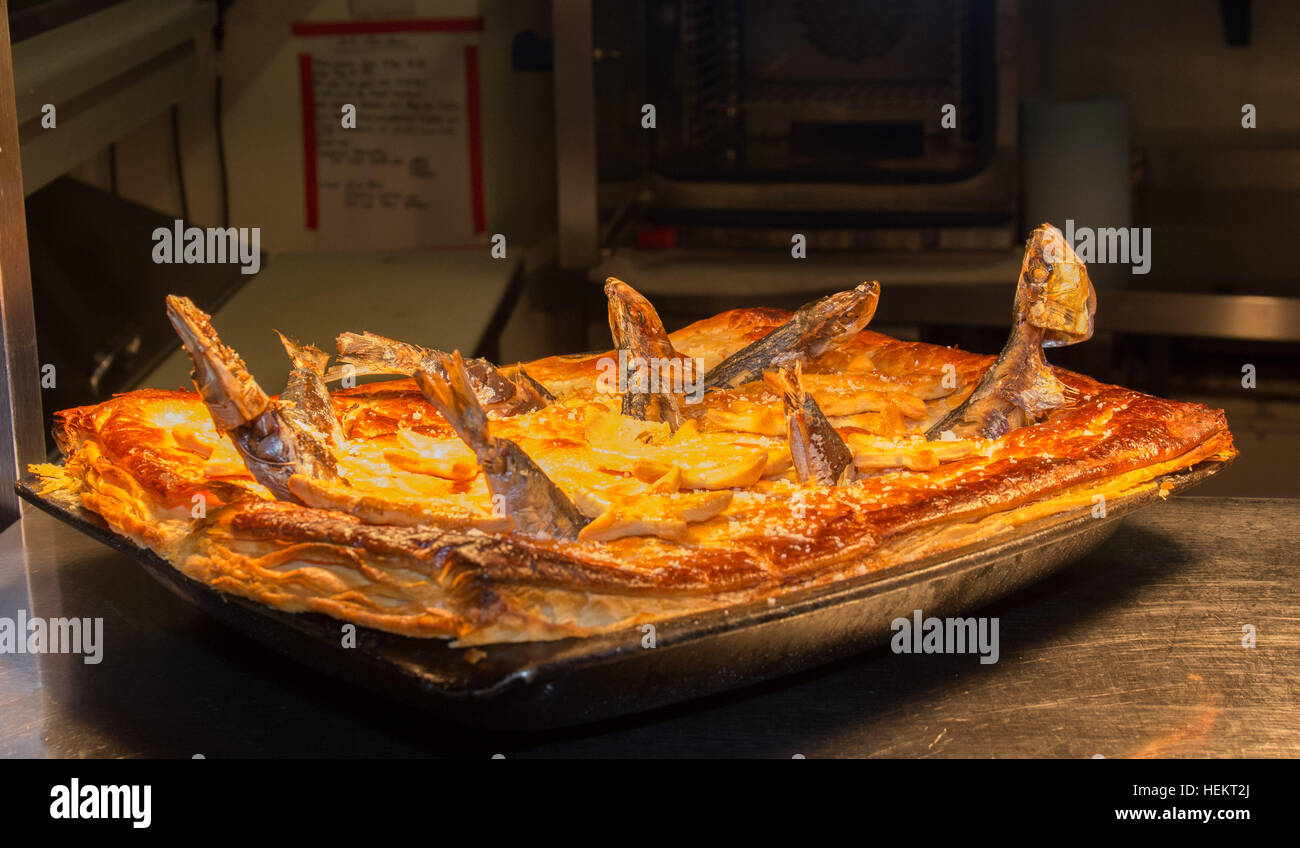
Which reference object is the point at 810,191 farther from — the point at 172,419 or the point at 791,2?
the point at 172,419

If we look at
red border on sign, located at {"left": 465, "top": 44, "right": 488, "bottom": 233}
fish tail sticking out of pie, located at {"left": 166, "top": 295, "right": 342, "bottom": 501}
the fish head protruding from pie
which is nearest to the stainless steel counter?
fish tail sticking out of pie, located at {"left": 166, "top": 295, "right": 342, "bottom": 501}

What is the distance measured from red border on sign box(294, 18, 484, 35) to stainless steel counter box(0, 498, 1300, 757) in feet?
6.67

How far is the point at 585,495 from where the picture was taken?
1.24m

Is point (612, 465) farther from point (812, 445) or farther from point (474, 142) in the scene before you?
point (474, 142)

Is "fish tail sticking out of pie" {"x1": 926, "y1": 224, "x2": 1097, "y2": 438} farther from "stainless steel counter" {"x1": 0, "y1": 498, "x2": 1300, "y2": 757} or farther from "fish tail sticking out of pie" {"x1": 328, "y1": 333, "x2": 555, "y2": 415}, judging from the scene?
"fish tail sticking out of pie" {"x1": 328, "y1": 333, "x2": 555, "y2": 415}

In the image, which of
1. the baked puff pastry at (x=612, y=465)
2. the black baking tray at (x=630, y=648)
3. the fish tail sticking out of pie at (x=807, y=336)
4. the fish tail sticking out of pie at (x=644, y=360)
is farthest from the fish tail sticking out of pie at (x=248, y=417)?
the fish tail sticking out of pie at (x=807, y=336)

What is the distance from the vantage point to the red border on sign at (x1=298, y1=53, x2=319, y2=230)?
3.25m

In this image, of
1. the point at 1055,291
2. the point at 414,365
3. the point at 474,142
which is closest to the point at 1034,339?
the point at 1055,291

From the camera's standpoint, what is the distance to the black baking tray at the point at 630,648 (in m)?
1.00

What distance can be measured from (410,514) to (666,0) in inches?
71.4

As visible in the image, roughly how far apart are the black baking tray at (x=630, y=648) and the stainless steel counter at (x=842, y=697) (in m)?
0.05

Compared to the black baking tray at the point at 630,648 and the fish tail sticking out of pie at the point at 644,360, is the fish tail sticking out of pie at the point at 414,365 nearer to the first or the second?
the fish tail sticking out of pie at the point at 644,360

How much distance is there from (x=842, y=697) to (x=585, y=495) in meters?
0.30

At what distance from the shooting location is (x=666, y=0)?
2699mm
